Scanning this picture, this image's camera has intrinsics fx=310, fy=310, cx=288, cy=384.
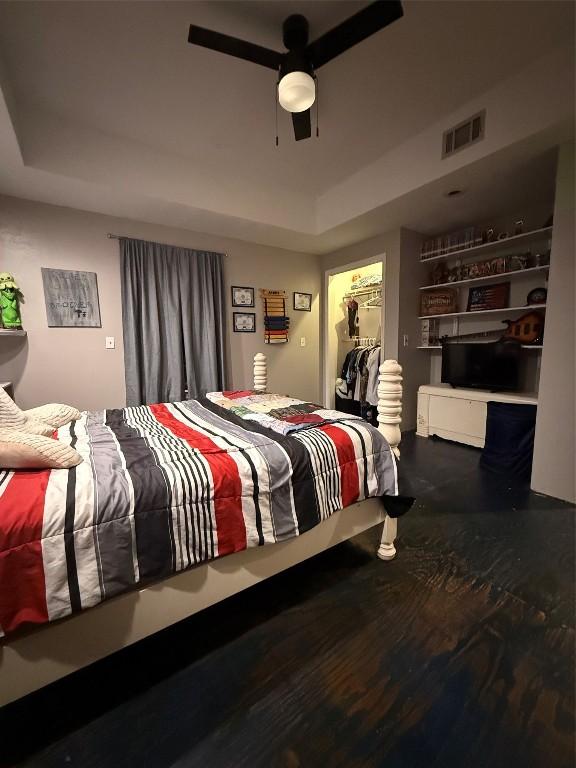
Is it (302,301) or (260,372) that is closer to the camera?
(260,372)

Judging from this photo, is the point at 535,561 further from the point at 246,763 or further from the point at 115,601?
the point at 115,601

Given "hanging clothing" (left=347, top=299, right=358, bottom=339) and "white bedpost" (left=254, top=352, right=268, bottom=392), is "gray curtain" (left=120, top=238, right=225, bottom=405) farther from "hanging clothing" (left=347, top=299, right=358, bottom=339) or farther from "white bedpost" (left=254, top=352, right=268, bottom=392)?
"hanging clothing" (left=347, top=299, right=358, bottom=339)

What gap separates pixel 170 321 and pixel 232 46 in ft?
7.46

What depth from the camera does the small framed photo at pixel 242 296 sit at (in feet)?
12.1

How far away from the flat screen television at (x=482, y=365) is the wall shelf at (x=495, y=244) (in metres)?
0.96

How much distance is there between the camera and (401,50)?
1726 mm

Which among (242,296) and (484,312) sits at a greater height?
(242,296)

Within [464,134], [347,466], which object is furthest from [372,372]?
[347,466]

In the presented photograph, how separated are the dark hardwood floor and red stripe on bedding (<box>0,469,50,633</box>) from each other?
0.48m

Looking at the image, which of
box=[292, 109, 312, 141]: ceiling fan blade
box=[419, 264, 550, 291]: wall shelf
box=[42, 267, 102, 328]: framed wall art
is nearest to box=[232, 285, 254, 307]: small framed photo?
box=[42, 267, 102, 328]: framed wall art

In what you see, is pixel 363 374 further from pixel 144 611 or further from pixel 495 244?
pixel 144 611

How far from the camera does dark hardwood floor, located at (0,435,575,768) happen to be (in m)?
0.92

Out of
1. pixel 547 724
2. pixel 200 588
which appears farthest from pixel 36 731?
pixel 547 724

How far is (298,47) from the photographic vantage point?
5.10 ft
